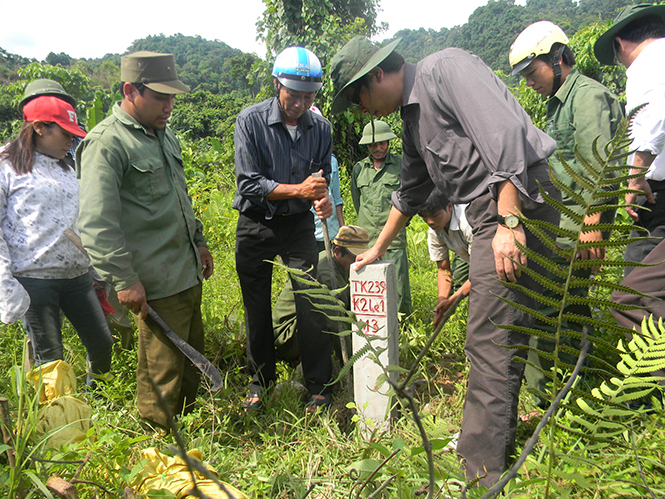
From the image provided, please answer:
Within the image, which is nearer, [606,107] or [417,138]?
[417,138]

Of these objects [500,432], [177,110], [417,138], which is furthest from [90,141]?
[177,110]

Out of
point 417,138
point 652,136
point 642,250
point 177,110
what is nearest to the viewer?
point 417,138

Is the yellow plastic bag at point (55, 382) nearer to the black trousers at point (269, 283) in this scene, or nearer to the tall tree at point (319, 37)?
the black trousers at point (269, 283)

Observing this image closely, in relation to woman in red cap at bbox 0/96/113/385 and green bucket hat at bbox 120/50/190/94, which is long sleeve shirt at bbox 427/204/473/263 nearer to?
green bucket hat at bbox 120/50/190/94

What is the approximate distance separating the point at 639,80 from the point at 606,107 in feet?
0.79

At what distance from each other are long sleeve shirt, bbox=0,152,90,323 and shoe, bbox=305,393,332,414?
5.64 ft

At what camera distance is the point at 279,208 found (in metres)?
3.04

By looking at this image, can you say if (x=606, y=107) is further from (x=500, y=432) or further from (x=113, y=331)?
(x=113, y=331)

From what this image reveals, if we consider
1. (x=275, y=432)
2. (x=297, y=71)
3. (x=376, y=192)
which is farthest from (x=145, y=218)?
(x=376, y=192)

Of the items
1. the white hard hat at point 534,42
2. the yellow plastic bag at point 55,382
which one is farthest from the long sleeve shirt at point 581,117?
the yellow plastic bag at point 55,382

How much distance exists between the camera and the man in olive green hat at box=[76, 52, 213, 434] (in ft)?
7.10

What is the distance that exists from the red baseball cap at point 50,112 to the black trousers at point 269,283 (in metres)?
1.22

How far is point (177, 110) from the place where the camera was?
101ft

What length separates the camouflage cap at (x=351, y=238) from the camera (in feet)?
10.4
